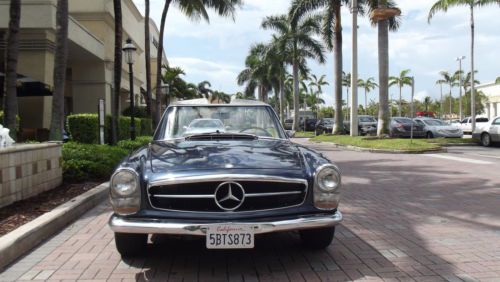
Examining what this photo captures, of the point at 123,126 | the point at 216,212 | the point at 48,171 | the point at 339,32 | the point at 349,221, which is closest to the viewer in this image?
the point at 216,212

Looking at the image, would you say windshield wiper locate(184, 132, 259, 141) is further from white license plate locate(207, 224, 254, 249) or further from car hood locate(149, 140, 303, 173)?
white license plate locate(207, 224, 254, 249)

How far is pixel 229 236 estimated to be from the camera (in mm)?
4105

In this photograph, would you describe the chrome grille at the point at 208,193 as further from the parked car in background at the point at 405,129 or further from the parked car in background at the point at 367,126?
the parked car in background at the point at 367,126

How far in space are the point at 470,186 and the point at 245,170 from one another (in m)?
7.17

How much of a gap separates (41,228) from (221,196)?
8.45 feet

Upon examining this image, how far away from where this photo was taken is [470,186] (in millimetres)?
9992

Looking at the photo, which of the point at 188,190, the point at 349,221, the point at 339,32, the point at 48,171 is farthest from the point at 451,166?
the point at 339,32

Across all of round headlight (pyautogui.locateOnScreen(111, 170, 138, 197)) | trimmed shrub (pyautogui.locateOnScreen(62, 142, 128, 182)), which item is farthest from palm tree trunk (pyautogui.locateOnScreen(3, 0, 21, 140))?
round headlight (pyautogui.locateOnScreen(111, 170, 138, 197))

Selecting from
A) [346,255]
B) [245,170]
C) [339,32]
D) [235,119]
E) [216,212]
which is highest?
[339,32]

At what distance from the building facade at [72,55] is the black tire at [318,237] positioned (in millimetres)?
12768

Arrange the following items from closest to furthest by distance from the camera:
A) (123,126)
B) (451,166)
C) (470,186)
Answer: (470,186) < (451,166) < (123,126)

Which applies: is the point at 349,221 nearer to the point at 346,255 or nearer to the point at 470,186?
the point at 346,255

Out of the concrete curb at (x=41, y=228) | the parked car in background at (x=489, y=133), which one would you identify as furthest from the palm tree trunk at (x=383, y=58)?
the concrete curb at (x=41, y=228)

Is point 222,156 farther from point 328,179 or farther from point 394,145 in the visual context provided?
point 394,145
